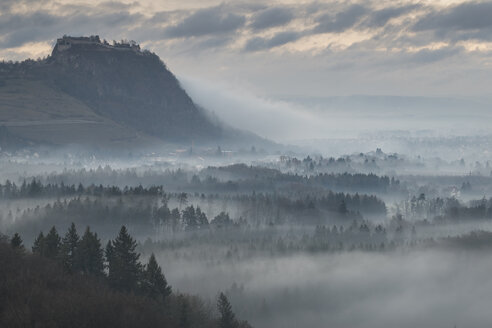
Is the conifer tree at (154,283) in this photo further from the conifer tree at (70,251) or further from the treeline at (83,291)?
the conifer tree at (70,251)

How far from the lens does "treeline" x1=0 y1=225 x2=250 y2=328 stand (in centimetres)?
7856

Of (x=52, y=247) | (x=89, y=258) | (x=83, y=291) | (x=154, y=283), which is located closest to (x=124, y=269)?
(x=154, y=283)

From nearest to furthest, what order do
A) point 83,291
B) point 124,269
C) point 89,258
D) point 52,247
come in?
point 83,291, point 124,269, point 89,258, point 52,247

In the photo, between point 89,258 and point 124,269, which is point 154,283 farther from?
point 89,258

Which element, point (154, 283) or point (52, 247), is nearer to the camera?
point (154, 283)

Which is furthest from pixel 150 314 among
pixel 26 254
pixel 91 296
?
pixel 26 254

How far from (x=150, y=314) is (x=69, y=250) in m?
28.5

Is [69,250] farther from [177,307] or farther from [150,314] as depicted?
[150,314]

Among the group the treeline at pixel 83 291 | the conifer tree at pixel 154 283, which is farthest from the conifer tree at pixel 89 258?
the conifer tree at pixel 154 283

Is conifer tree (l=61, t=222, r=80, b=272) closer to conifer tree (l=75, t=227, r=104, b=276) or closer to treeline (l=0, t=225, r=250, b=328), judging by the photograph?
treeline (l=0, t=225, r=250, b=328)

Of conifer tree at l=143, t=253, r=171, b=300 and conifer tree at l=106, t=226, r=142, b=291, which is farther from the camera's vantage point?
conifer tree at l=106, t=226, r=142, b=291

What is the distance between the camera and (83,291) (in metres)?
92.0

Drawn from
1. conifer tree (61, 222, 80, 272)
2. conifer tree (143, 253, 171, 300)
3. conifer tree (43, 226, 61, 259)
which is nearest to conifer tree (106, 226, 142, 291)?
conifer tree (143, 253, 171, 300)

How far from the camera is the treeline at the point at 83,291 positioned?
7856 centimetres
